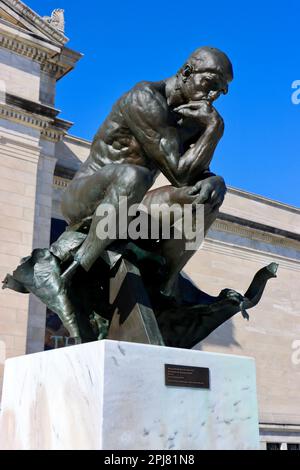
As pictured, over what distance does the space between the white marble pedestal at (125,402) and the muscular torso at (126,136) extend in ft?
5.14

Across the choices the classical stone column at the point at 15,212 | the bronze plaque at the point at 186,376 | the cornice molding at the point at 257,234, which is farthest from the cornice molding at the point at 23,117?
the bronze plaque at the point at 186,376

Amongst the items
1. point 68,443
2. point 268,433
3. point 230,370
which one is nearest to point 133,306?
point 230,370

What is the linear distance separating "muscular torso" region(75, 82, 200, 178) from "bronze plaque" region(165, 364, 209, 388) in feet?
5.20

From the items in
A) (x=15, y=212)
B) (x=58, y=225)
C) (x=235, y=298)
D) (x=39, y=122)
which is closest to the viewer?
(x=235, y=298)

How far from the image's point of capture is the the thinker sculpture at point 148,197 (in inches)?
158

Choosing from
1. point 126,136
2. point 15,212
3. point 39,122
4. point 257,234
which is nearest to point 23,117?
point 39,122

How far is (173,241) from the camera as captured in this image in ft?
13.9

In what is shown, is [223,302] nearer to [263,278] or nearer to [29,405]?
[263,278]

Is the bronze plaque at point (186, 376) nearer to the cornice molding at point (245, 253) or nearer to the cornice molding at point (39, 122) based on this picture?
the cornice molding at point (39, 122)

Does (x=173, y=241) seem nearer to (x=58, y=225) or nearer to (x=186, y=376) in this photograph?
(x=186, y=376)

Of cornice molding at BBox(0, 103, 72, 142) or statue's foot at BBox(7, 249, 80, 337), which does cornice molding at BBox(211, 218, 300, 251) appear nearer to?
cornice molding at BBox(0, 103, 72, 142)

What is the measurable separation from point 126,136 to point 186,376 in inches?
74.9

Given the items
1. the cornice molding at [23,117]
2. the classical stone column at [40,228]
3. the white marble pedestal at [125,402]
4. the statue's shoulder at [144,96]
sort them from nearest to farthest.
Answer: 1. the white marble pedestal at [125,402]
2. the statue's shoulder at [144,96]
3. the classical stone column at [40,228]
4. the cornice molding at [23,117]

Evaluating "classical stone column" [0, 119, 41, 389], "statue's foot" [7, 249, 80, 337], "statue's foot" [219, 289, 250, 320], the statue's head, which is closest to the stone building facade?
"classical stone column" [0, 119, 41, 389]
